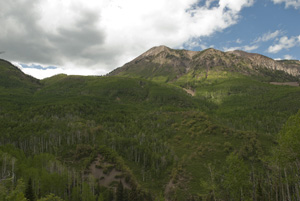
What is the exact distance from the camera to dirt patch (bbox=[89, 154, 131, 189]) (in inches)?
4524

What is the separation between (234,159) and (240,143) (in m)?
110

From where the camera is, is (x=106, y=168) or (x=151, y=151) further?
(x=151, y=151)

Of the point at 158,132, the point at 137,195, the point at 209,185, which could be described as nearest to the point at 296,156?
the point at 209,185

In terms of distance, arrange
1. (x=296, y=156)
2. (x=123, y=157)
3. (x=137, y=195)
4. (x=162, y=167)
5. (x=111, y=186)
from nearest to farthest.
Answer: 1. (x=296, y=156)
2. (x=137, y=195)
3. (x=111, y=186)
4. (x=162, y=167)
5. (x=123, y=157)

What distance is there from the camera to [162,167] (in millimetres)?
134375

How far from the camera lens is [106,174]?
121 meters

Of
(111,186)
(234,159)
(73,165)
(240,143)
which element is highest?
(234,159)

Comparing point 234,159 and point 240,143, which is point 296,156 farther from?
point 240,143

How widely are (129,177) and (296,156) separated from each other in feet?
338

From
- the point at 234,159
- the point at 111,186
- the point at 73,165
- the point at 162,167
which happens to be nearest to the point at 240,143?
the point at 162,167

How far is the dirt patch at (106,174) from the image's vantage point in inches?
4524

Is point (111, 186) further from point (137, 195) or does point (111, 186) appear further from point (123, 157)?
point (123, 157)

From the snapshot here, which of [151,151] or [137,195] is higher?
[151,151]

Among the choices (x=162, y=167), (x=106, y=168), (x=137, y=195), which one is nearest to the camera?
(x=137, y=195)
